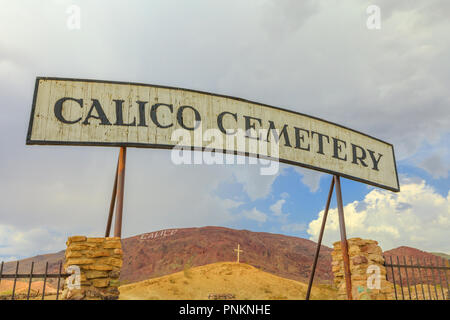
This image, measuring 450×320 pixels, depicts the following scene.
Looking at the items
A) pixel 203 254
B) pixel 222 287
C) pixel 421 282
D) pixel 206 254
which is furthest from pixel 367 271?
pixel 203 254

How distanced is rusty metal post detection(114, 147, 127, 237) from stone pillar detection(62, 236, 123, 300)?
1.15ft

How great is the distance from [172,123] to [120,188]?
1.95m

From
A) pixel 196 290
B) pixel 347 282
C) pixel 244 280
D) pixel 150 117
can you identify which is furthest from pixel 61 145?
pixel 244 280

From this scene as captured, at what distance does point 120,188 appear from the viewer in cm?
738

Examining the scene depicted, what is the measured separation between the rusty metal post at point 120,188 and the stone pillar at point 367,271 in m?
5.84

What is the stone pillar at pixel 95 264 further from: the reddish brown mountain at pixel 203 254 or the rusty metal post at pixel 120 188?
the reddish brown mountain at pixel 203 254

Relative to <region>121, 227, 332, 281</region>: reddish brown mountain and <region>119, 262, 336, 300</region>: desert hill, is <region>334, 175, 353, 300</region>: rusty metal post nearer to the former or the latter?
<region>119, 262, 336, 300</region>: desert hill

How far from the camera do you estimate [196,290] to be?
22.0m

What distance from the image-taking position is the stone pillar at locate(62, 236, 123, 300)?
627cm

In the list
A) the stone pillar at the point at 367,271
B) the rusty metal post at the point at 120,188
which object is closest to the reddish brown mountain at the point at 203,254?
the stone pillar at the point at 367,271

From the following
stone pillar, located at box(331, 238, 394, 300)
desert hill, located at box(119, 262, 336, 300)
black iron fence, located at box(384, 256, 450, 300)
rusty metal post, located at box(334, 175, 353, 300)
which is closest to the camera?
black iron fence, located at box(384, 256, 450, 300)

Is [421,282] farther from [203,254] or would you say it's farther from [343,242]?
[203,254]

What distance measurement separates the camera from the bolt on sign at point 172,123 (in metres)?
7.56

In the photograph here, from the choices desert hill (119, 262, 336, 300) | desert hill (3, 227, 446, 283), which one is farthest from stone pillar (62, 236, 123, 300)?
desert hill (3, 227, 446, 283)
